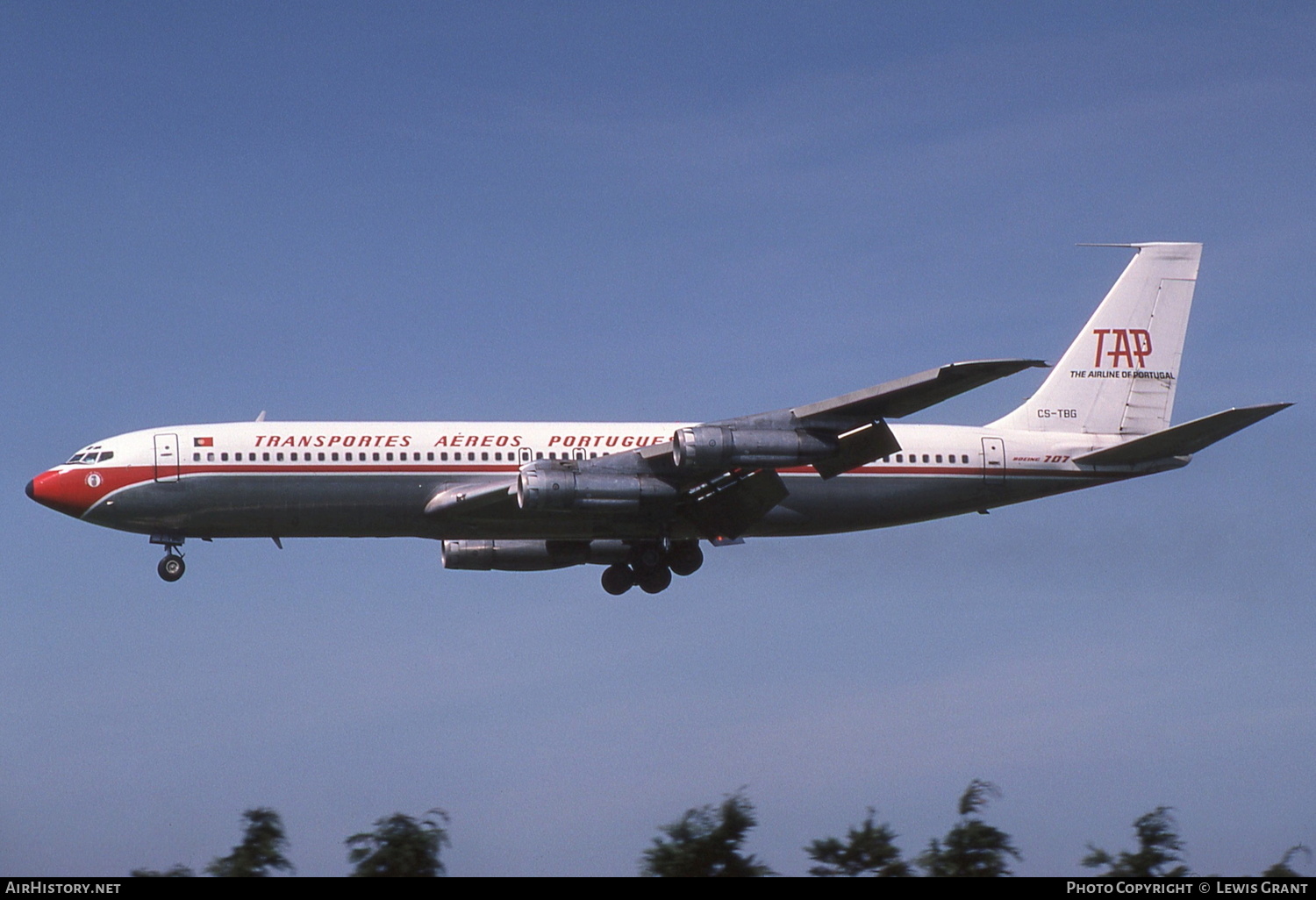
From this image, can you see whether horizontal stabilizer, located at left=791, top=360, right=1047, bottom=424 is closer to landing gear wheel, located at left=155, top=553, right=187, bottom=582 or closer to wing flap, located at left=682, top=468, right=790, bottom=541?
wing flap, located at left=682, top=468, right=790, bottom=541

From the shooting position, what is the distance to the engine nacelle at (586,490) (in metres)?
46.7

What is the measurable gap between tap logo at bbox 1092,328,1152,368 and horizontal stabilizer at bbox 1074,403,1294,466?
400 cm

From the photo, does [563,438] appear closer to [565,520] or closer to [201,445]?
[565,520]

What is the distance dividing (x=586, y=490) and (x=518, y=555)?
9525 mm

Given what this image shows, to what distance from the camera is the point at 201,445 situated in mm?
49000

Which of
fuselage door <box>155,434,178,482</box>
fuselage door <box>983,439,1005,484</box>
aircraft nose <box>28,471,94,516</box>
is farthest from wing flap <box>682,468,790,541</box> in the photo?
aircraft nose <box>28,471,94,516</box>

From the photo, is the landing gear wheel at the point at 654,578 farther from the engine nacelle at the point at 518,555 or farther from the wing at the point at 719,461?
the wing at the point at 719,461

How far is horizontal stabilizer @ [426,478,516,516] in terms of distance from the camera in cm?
4822

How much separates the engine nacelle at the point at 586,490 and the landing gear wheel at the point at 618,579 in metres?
7.29

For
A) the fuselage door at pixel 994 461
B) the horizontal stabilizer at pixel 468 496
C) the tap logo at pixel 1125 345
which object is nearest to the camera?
the horizontal stabilizer at pixel 468 496

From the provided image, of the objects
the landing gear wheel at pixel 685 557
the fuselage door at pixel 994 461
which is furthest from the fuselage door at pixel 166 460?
the fuselage door at pixel 994 461

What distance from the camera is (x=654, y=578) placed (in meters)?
54.4

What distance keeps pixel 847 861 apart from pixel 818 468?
19.2 m
